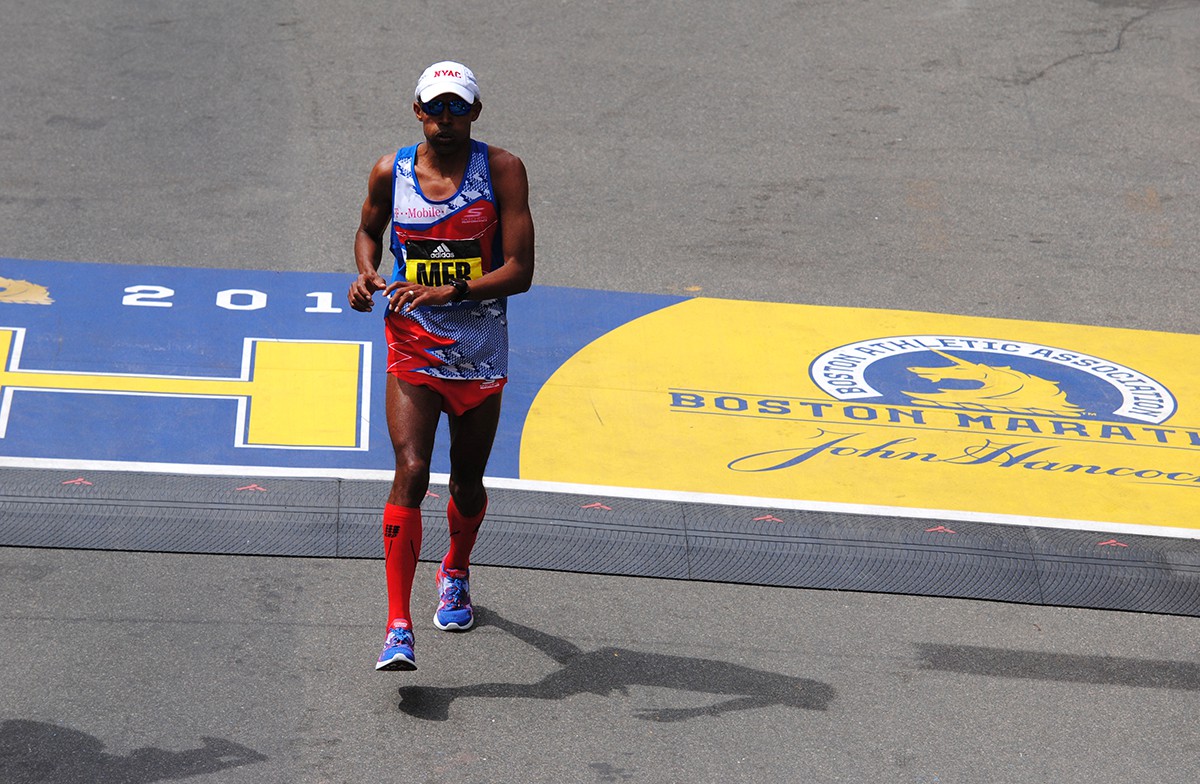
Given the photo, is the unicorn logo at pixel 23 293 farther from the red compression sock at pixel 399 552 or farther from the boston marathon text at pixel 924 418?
the red compression sock at pixel 399 552

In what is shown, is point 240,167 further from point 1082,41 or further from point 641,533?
point 1082,41

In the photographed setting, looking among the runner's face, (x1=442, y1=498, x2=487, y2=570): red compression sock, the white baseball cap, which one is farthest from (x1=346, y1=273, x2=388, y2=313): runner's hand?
(x1=442, y1=498, x2=487, y2=570): red compression sock

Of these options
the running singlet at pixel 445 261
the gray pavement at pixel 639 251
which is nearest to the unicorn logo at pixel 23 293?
the gray pavement at pixel 639 251

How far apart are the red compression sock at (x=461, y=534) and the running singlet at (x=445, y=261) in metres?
Result: 0.58

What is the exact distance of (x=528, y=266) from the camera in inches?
210

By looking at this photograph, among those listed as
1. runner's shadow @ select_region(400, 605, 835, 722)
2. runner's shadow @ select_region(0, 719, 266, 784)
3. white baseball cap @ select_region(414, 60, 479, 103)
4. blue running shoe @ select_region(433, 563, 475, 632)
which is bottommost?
runner's shadow @ select_region(0, 719, 266, 784)

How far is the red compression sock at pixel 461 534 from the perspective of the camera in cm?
569

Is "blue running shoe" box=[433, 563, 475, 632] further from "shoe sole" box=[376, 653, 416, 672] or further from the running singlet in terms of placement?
the running singlet

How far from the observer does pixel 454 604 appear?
5711 millimetres

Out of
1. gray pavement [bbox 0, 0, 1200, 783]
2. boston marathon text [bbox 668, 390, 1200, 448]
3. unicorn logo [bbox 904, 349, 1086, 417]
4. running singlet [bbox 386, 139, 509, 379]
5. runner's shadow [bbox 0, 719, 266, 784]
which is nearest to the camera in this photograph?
runner's shadow [bbox 0, 719, 266, 784]

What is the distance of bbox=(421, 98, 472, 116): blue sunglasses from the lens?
5.20 m

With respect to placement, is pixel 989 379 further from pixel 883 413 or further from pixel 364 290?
pixel 364 290

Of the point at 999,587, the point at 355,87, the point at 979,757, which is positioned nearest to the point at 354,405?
the point at 999,587

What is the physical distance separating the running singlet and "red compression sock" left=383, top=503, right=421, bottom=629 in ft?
1.63
